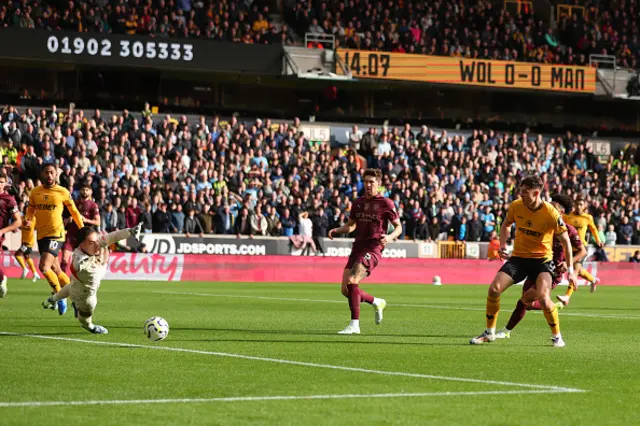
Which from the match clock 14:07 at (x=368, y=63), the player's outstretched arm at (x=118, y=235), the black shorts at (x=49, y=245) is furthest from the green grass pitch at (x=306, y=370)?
the match clock 14:07 at (x=368, y=63)

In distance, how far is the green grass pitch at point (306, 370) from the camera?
781 cm

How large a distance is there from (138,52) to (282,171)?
7566 mm

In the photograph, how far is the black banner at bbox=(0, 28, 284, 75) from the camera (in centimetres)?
4088

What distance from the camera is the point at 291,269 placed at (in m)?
35.1

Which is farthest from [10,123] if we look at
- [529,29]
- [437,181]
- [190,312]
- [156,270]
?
[529,29]

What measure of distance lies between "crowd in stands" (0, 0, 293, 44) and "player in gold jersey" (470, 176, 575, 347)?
30705mm

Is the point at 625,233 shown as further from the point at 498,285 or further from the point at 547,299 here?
the point at 498,285

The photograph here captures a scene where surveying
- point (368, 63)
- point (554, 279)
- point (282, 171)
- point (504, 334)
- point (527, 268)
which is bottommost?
point (504, 334)

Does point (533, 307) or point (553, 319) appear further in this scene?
point (533, 307)

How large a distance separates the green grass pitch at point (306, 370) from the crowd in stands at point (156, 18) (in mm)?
23634

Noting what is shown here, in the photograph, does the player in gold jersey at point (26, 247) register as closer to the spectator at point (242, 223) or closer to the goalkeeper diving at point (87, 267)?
the goalkeeper diving at point (87, 267)

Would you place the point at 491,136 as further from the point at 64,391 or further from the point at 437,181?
the point at 64,391

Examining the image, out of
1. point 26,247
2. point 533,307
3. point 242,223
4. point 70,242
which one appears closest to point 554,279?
point 533,307

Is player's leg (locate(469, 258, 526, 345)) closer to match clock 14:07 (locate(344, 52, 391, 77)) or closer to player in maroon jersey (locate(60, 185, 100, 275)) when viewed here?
player in maroon jersey (locate(60, 185, 100, 275))
